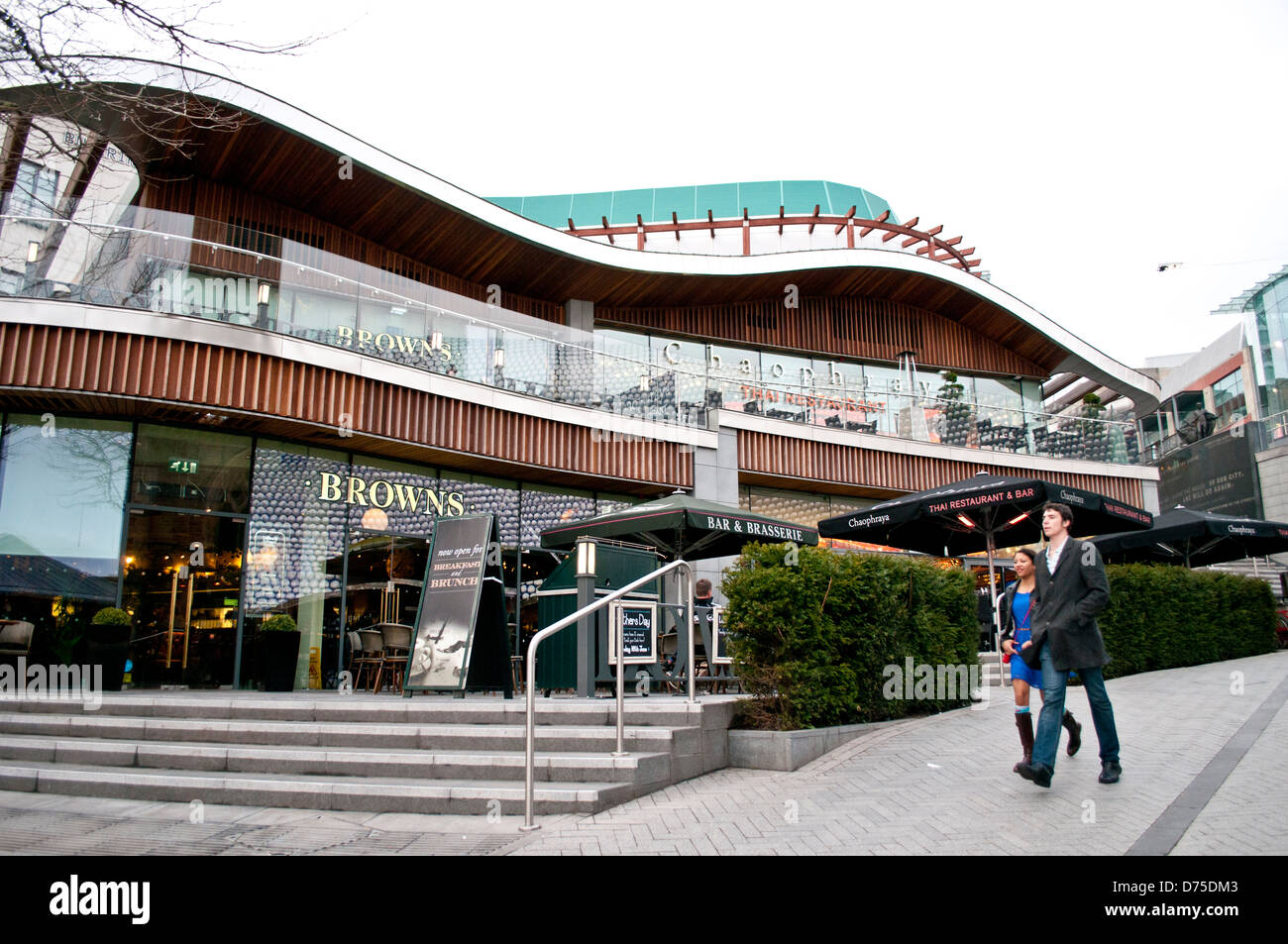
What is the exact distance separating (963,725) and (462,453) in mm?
8708

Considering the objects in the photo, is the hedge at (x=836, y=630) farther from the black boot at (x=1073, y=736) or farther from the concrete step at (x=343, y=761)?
the black boot at (x=1073, y=736)

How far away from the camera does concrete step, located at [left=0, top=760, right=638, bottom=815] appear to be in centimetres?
539

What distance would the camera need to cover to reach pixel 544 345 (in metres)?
14.9

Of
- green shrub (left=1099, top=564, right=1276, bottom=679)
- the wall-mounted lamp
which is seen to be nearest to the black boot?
the wall-mounted lamp

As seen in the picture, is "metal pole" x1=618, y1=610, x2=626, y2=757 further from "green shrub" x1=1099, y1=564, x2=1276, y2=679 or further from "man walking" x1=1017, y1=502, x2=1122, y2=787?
"green shrub" x1=1099, y1=564, x2=1276, y2=679

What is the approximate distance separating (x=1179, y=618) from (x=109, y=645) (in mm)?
14359

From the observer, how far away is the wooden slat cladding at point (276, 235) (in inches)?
472

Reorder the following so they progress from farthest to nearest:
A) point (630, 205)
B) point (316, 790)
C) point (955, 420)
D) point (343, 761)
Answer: point (630, 205) < point (955, 420) < point (343, 761) < point (316, 790)

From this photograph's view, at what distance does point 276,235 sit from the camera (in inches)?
591

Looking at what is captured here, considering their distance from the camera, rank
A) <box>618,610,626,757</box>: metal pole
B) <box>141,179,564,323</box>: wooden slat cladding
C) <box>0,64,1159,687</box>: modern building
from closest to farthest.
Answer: <box>618,610,626,757</box>: metal pole, <box>0,64,1159,687</box>: modern building, <box>141,179,564,323</box>: wooden slat cladding

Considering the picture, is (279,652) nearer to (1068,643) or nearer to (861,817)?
(861,817)

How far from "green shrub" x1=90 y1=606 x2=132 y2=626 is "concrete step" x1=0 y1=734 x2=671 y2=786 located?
125 inches

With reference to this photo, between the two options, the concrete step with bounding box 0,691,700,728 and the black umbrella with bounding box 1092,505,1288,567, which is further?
the black umbrella with bounding box 1092,505,1288,567

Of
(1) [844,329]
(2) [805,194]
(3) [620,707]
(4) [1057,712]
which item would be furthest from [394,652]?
(2) [805,194]
